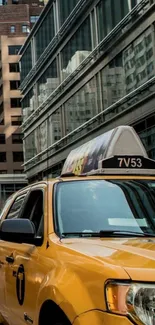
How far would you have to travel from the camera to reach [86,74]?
35.0 meters

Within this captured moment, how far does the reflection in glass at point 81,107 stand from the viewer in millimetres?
33875

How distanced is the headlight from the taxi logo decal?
4.83ft

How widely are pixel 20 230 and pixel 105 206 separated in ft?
2.39

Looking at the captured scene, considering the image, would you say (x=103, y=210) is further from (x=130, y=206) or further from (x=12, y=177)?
(x=12, y=177)

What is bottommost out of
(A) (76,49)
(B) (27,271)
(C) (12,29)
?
(B) (27,271)

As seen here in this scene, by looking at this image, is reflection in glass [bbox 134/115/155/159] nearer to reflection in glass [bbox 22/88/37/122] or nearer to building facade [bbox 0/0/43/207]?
A: reflection in glass [bbox 22/88/37/122]

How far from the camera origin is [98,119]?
107ft

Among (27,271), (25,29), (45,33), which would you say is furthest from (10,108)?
(27,271)

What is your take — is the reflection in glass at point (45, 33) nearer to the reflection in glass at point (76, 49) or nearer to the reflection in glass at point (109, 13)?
the reflection in glass at point (76, 49)

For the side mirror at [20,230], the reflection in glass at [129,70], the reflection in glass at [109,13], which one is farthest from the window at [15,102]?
the side mirror at [20,230]

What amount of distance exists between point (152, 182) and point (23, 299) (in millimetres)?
1546

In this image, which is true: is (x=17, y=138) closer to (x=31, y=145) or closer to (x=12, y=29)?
(x=12, y=29)

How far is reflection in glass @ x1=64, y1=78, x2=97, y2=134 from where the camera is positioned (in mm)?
33875

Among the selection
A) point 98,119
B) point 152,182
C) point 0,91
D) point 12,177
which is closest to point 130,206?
point 152,182
